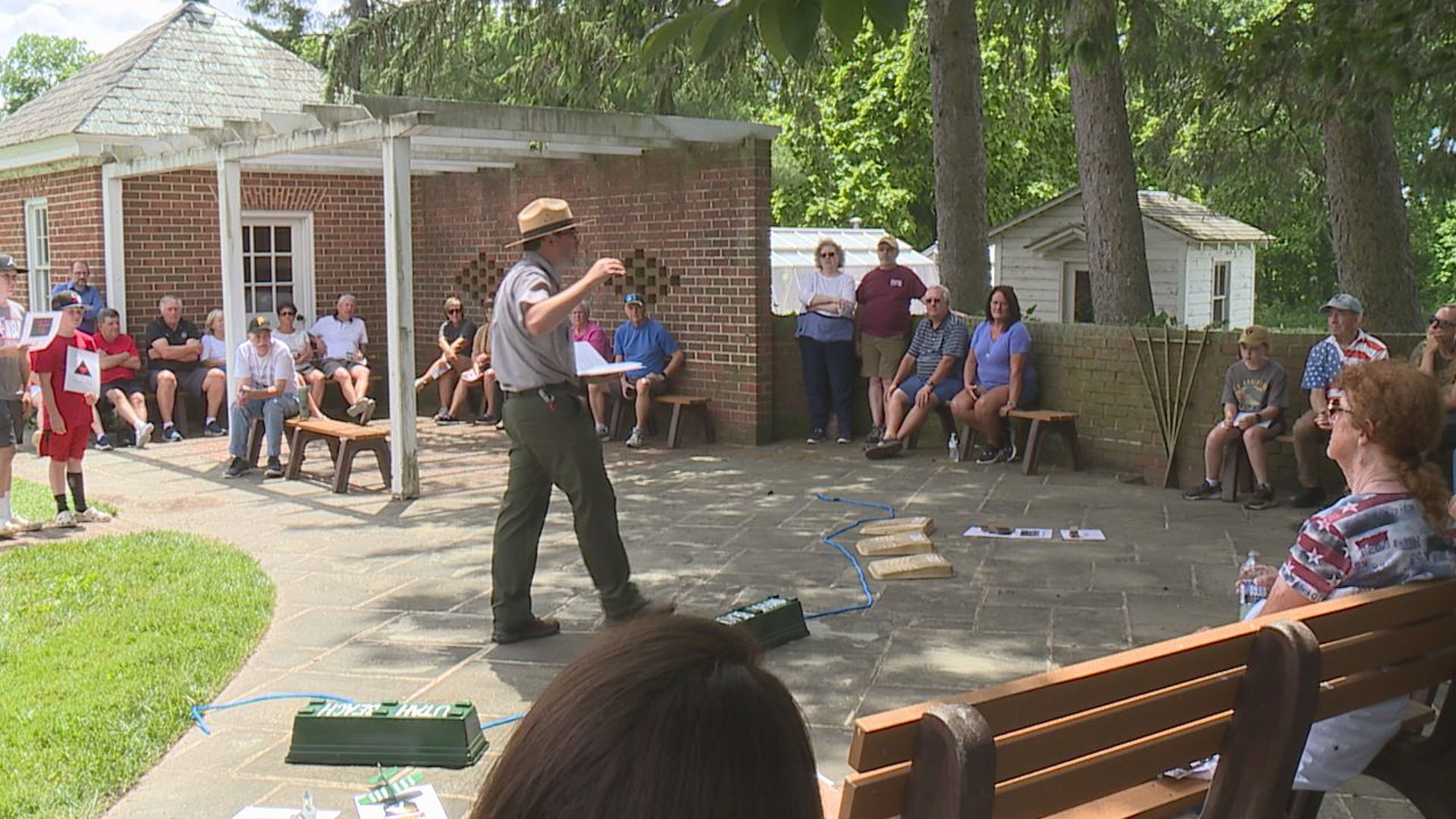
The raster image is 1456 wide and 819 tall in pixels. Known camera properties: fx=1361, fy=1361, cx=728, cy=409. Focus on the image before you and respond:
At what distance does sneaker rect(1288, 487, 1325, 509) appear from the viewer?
29.9 ft

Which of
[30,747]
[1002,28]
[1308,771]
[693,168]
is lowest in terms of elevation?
[30,747]

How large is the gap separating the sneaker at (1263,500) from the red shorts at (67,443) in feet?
25.3

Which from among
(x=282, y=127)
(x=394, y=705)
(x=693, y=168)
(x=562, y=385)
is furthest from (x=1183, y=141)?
(x=394, y=705)

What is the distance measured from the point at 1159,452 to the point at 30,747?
26.3 ft

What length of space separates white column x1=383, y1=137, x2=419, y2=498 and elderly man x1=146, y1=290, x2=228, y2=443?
458 centimetres

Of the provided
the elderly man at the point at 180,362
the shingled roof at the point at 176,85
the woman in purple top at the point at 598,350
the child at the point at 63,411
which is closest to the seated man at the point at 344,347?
the elderly man at the point at 180,362

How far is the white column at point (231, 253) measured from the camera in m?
12.1

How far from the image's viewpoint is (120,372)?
13469 millimetres

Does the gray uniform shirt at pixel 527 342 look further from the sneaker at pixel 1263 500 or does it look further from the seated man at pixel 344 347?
the seated man at pixel 344 347

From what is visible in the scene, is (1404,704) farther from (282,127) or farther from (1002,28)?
(1002,28)

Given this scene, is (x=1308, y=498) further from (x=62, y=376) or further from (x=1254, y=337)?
(x=62, y=376)

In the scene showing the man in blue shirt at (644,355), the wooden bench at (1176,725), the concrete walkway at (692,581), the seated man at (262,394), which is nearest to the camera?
the wooden bench at (1176,725)

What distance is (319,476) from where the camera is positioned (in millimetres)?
11141

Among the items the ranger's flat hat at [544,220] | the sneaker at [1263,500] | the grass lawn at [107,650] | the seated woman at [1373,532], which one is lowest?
the grass lawn at [107,650]
